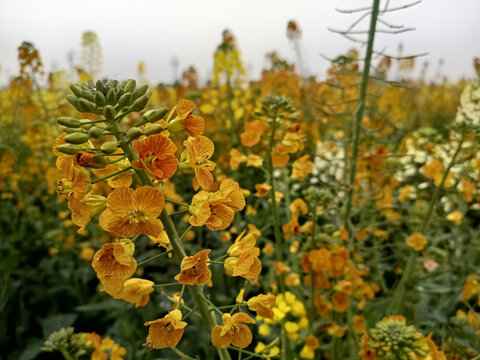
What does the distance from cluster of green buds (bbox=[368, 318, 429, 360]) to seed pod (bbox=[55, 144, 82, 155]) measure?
1.43 metres

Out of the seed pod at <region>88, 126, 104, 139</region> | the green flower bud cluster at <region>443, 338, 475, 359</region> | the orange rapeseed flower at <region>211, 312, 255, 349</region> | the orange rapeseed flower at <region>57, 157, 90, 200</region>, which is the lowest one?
the green flower bud cluster at <region>443, 338, 475, 359</region>

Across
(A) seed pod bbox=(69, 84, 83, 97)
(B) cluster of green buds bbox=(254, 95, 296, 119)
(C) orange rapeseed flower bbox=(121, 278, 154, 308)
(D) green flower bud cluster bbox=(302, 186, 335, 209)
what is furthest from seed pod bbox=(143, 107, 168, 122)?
(D) green flower bud cluster bbox=(302, 186, 335, 209)

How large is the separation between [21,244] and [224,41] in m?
3.26

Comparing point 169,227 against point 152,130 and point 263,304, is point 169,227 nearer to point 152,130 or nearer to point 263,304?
point 152,130

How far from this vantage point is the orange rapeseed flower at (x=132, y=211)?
3.30 feet

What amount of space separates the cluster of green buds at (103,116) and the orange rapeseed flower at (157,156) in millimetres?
43

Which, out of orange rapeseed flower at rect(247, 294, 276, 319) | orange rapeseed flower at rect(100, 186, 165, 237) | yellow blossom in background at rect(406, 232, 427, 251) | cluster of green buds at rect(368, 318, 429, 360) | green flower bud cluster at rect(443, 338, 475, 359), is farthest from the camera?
yellow blossom in background at rect(406, 232, 427, 251)

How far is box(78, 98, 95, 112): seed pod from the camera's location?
1080 millimetres

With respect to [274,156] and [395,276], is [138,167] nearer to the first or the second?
[274,156]

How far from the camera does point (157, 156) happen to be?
1062 millimetres

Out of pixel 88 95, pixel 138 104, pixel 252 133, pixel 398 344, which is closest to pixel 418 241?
pixel 398 344

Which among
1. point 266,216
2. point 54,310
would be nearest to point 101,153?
point 266,216

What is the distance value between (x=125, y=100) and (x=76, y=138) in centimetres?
18

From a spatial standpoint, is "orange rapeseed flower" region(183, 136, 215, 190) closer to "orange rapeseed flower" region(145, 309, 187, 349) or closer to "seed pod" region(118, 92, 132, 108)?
"seed pod" region(118, 92, 132, 108)
